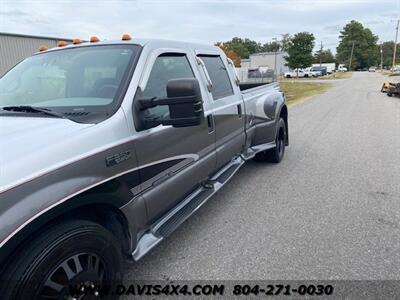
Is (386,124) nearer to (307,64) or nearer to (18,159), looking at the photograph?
(18,159)

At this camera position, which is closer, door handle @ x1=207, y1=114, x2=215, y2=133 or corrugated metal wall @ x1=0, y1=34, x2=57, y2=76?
door handle @ x1=207, y1=114, x2=215, y2=133

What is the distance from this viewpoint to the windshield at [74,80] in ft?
8.43

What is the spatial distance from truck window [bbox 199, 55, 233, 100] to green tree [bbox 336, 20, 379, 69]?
12180 centimetres

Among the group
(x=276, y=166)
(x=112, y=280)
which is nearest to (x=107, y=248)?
(x=112, y=280)

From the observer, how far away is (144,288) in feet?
9.18

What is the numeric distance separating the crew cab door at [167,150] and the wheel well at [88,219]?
30 cm

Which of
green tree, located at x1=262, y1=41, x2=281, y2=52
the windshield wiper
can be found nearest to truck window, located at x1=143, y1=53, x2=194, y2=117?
the windshield wiper

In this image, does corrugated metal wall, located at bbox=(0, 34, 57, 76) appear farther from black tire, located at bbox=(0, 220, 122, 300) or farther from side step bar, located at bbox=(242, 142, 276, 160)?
black tire, located at bbox=(0, 220, 122, 300)

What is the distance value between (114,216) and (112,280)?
416 mm

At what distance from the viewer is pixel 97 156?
213cm

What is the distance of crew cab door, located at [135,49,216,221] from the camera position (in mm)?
2650

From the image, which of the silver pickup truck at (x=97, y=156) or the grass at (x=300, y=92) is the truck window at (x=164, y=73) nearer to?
the silver pickup truck at (x=97, y=156)

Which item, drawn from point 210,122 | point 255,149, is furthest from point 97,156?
point 255,149

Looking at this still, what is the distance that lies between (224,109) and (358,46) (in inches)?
4887
